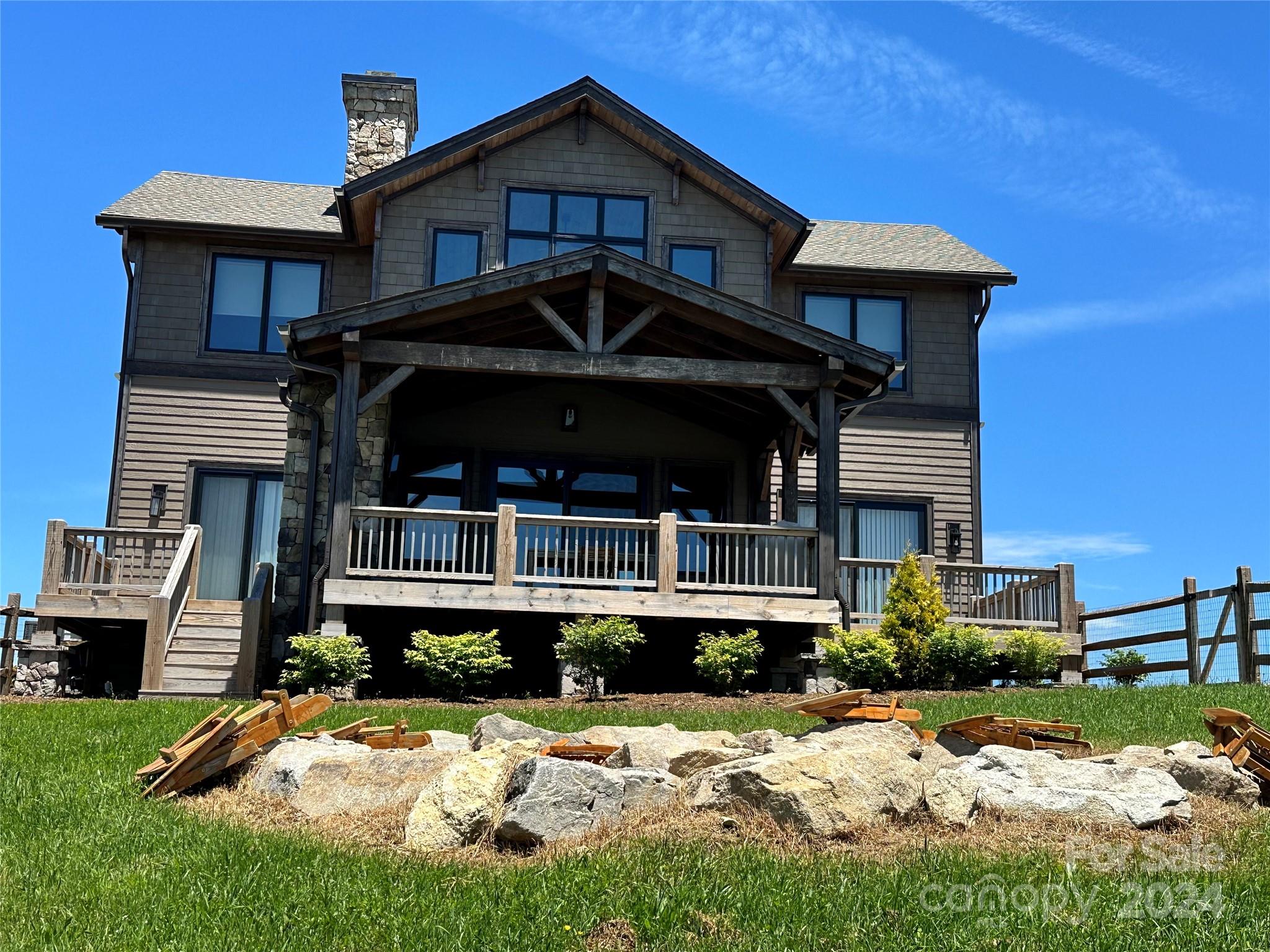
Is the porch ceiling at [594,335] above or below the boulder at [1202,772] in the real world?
above

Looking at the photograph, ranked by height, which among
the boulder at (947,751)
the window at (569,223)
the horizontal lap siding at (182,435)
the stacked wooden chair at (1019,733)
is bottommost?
the boulder at (947,751)

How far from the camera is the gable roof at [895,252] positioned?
22250 mm

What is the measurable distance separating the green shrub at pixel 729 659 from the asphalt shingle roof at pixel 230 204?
10.2 m

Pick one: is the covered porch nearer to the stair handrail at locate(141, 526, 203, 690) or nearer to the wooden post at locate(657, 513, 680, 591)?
the wooden post at locate(657, 513, 680, 591)

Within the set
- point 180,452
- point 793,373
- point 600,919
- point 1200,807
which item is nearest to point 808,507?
point 793,373

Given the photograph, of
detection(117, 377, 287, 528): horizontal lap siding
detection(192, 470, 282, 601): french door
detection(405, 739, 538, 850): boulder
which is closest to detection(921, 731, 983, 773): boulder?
detection(405, 739, 538, 850): boulder

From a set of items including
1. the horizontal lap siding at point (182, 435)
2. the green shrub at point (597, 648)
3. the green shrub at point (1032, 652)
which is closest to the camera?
the green shrub at point (597, 648)

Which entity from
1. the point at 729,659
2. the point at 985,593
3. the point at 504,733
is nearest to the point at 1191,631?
the point at 985,593

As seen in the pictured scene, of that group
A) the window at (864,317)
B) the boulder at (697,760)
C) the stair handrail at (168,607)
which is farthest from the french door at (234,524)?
the boulder at (697,760)

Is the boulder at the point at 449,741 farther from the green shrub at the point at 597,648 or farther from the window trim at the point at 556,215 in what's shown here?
the window trim at the point at 556,215

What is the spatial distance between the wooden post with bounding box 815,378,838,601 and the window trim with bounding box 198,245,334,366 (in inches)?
350

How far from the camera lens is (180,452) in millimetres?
20984

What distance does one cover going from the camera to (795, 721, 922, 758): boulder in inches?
289

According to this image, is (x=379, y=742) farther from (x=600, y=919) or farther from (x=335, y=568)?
(x=335, y=568)
